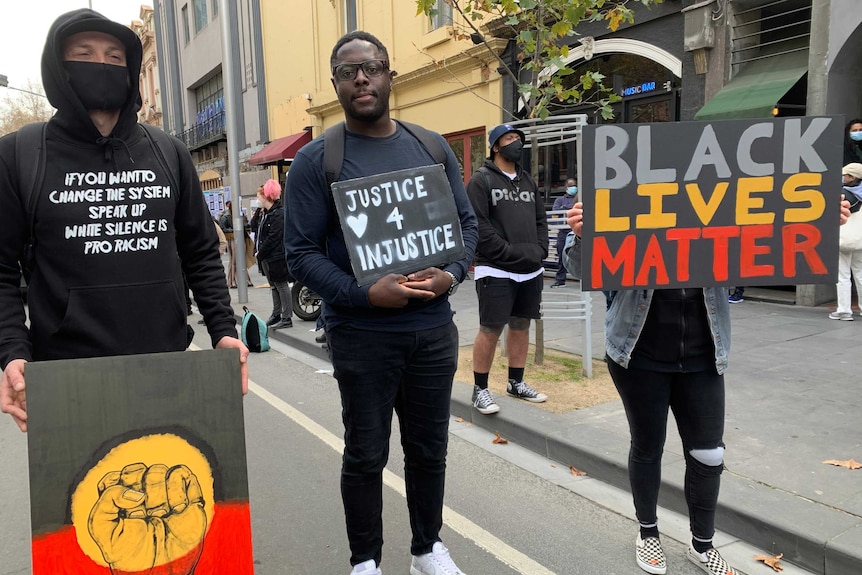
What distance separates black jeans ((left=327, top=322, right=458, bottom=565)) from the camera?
8.13ft

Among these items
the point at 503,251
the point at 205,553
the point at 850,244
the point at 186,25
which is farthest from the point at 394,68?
the point at 186,25

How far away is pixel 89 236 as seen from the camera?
6.68ft

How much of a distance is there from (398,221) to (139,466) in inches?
46.5

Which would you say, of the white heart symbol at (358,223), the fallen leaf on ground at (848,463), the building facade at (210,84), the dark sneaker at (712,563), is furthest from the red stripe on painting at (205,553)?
the building facade at (210,84)

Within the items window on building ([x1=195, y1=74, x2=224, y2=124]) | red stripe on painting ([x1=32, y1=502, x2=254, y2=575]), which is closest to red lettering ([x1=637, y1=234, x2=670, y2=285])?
red stripe on painting ([x1=32, y1=502, x2=254, y2=575])

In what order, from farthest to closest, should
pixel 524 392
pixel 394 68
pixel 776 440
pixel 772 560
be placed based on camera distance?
pixel 394 68
pixel 524 392
pixel 776 440
pixel 772 560

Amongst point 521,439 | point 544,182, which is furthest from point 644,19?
point 521,439

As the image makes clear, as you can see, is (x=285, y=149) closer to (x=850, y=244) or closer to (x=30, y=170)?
(x=850, y=244)

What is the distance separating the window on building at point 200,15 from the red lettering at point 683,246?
3178 centimetres

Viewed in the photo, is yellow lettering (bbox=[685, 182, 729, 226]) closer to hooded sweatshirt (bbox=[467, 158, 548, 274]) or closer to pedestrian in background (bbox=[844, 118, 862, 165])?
hooded sweatshirt (bbox=[467, 158, 548, 274])

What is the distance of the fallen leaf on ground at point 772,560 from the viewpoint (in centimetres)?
297

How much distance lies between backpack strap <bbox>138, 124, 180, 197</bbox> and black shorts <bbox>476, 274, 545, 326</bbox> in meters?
2.87

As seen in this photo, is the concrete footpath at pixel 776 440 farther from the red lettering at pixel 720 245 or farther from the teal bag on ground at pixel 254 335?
the teal bag on ground at pixel 254 335

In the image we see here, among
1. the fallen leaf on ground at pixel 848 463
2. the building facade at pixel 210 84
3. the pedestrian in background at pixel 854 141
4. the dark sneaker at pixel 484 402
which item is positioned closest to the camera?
the fallen leaf on ground at pixel 848 463
